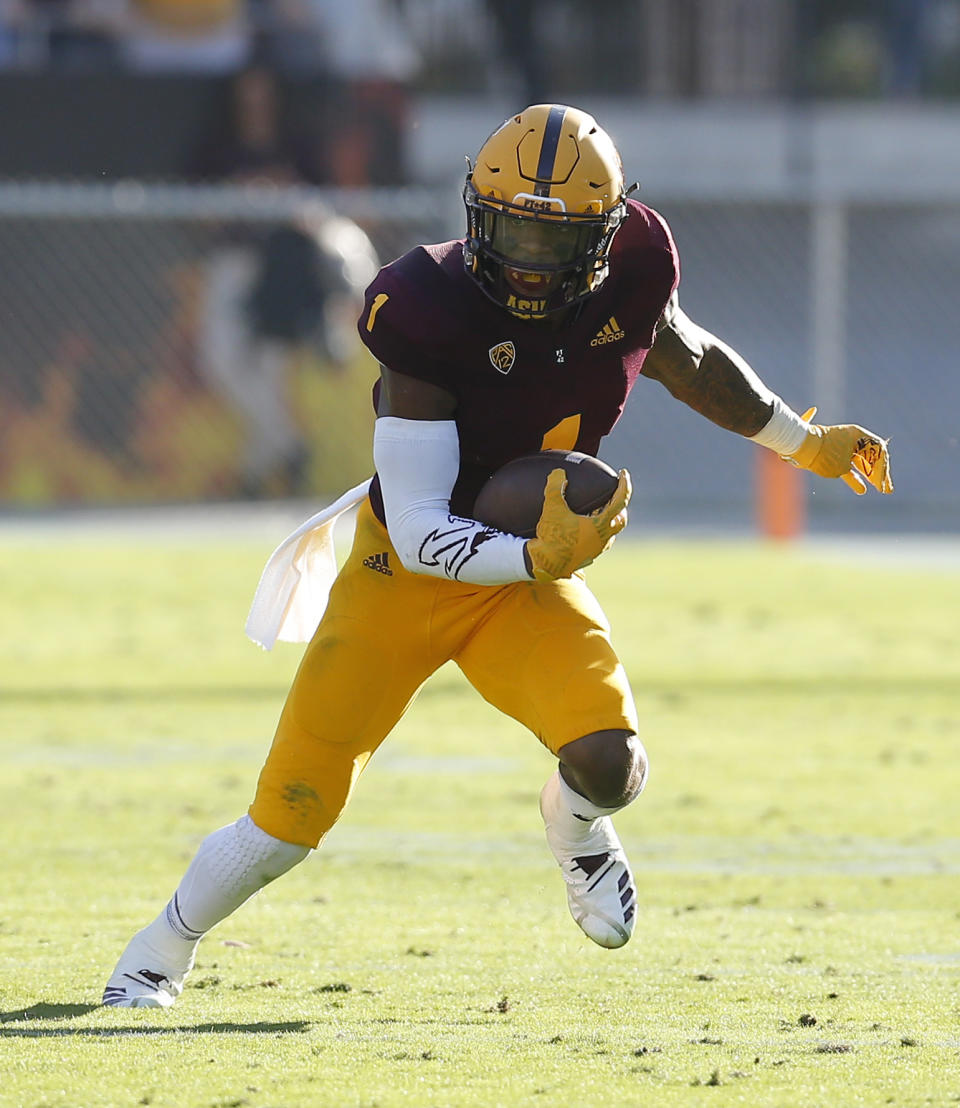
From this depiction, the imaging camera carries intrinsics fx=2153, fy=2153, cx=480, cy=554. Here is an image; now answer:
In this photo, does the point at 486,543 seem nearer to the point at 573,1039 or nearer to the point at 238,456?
the point at 573,1039

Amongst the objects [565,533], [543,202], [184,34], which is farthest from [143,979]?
[184,34]

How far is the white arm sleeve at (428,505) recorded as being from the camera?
3912mm

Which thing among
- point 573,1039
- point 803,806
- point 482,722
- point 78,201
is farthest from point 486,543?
point 78,201

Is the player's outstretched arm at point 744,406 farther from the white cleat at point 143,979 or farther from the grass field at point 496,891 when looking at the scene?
the white cleat at point 143,979

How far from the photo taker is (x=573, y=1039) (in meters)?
3.74

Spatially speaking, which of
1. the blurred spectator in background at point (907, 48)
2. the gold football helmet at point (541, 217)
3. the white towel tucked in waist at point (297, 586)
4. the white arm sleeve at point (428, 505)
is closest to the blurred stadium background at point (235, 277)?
the blurred spectator in background at point (907, 48)

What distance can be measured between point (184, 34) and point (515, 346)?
13.0 metres

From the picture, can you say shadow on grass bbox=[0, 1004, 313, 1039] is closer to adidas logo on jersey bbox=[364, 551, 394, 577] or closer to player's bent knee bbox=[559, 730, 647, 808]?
player's bent knee bbox=[559, 730, 647, 808]

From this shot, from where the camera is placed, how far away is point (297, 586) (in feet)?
15.0

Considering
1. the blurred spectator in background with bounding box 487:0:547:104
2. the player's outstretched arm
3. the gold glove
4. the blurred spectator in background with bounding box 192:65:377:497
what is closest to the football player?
the player's outstretched arm

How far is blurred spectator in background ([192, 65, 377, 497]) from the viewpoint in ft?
44.7

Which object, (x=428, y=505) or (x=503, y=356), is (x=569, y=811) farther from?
(x=503, y=356)

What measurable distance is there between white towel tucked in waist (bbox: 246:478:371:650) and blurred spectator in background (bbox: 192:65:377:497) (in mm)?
9024

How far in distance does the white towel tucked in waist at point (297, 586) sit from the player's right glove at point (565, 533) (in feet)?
2.59
